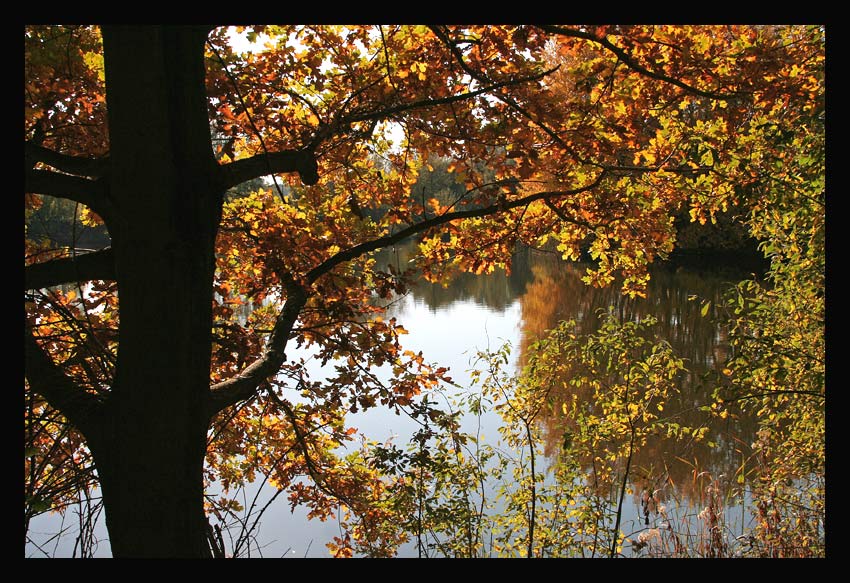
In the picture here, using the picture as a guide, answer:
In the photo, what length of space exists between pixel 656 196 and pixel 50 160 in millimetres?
3533

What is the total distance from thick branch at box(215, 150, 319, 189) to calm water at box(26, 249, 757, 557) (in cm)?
106

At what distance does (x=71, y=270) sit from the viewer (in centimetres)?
273

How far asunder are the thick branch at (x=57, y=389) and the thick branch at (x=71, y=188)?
590 millimetres

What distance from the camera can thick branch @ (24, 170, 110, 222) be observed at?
2576mm

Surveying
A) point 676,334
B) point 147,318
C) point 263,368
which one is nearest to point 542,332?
point 676,334

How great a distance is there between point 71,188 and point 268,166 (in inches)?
31.3

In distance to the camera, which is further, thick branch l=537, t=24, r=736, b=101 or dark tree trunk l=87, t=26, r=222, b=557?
thick branch l=537, t=24, r=736, b=101

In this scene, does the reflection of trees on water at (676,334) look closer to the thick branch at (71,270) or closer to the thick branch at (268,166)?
the thick branch at (268,166)

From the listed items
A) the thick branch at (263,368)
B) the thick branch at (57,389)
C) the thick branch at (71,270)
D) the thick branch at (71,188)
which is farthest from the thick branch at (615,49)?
the thick branch at (57,389)

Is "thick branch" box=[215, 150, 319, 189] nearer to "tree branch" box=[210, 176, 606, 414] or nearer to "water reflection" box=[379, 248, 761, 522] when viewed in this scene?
"tree branch" box=[210, 176, 606, 414]

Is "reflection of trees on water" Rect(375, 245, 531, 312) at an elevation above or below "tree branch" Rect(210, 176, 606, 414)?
above

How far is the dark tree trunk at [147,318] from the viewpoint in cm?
247

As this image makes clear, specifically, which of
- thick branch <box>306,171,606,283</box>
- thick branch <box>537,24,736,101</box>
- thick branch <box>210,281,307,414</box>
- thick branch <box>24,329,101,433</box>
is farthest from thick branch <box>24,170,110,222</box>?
thick branch <box>537,24,736,101</box>
